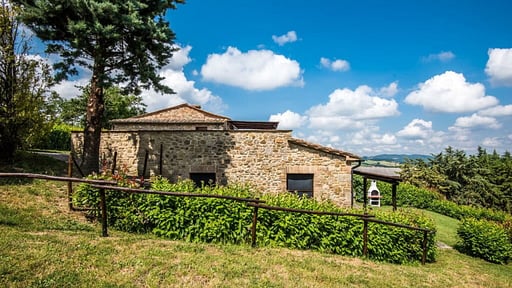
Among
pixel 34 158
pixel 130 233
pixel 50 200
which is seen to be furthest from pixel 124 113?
pixel 130 233

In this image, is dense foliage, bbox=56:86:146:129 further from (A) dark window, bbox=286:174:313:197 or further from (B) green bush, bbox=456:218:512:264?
(B) green bush, bbox=456:218:512:264

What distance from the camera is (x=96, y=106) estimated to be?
37.9ft

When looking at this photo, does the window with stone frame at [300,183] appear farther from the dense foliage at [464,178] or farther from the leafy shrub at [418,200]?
the dense foliage at [464,178]

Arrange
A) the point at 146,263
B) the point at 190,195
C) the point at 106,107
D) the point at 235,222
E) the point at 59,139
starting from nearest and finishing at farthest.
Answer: the point at 146,263 → the point at 190,195 → the point at 235,222 → the point at 59,139 → the point at 106,107

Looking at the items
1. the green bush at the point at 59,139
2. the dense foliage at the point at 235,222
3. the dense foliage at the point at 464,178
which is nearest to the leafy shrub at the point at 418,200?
the dense foliage at the point at 464,178

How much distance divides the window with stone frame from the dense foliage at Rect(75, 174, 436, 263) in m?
4.60

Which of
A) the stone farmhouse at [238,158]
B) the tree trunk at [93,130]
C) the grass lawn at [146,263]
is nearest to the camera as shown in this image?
the grass lawn at [146,263]

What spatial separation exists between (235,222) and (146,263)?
253 cm

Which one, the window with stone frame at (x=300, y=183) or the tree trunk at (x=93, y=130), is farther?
the window with stone frame at (x=300, y=183)

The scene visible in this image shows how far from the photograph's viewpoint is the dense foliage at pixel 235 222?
6.99 metres

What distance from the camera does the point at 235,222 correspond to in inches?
282

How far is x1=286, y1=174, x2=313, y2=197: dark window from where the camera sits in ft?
42.4

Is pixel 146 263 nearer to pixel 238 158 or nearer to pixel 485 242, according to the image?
pixel 238 158

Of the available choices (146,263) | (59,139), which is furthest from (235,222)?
(59,139)
